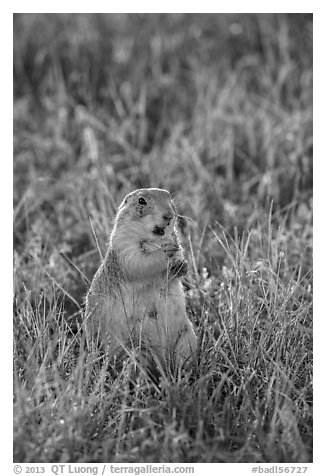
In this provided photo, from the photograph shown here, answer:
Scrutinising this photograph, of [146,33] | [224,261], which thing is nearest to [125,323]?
[224,261]

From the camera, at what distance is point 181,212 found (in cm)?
514

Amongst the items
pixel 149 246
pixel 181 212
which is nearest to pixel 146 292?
pixel 149 246

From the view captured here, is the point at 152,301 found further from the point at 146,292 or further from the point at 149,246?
the point at 149,246

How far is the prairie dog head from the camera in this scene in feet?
10.9

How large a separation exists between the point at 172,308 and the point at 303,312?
0.64 metres

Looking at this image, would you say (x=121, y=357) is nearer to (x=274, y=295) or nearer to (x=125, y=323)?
(x=125, y=323)

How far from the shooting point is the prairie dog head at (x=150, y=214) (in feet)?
10.9

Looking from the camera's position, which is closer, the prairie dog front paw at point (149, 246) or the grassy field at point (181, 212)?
the grassy field at point (181, 212)

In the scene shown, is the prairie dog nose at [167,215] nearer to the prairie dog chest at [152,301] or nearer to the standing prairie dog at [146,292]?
the standing prairie dog at [146,292]

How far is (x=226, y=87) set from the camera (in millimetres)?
6801

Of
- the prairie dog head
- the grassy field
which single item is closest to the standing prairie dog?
the prairie dog head

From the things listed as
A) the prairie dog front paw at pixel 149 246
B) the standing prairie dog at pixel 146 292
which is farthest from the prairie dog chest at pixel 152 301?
the prairie dog front paw at pixel 149 246

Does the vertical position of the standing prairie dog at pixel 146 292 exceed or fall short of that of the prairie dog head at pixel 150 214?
it falls short

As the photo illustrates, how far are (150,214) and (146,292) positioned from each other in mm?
372
